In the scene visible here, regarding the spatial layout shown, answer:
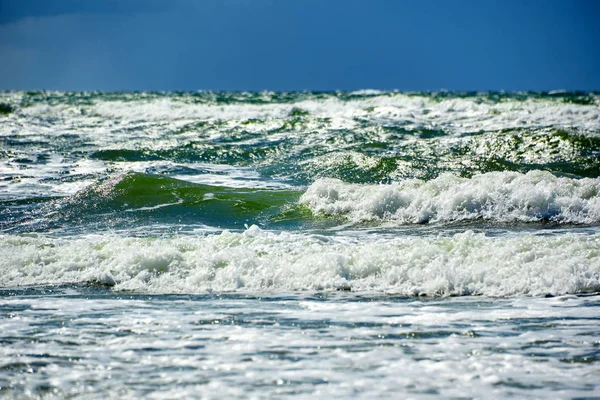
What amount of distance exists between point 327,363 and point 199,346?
3.40ft

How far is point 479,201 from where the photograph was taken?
1124 centimetres

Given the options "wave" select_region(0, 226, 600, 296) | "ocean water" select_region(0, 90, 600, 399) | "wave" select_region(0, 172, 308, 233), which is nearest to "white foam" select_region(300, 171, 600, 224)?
"ocean water" select_region(0, 90, 600, 399)

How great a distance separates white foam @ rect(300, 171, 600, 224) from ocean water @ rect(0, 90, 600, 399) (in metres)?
0.03

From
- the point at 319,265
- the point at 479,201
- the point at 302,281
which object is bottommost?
the point at 302,281

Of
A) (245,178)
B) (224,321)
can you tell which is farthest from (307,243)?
(245,178)

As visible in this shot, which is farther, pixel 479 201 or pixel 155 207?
pixel 155 207

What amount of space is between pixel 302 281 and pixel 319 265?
0.32 meters

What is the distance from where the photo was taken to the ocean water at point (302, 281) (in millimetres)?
4734

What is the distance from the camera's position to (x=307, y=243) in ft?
29.6

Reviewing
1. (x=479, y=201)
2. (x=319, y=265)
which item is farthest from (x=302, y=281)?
(x=479, y=201)

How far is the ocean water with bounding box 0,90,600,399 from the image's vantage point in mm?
4734

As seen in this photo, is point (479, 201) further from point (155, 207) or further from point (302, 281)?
point (155, 207)

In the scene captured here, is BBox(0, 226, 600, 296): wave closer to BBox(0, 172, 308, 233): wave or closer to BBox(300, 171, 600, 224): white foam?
BBox(300, 171, 600, 224): white foam

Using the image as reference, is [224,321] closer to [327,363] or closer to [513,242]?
[327,363]
